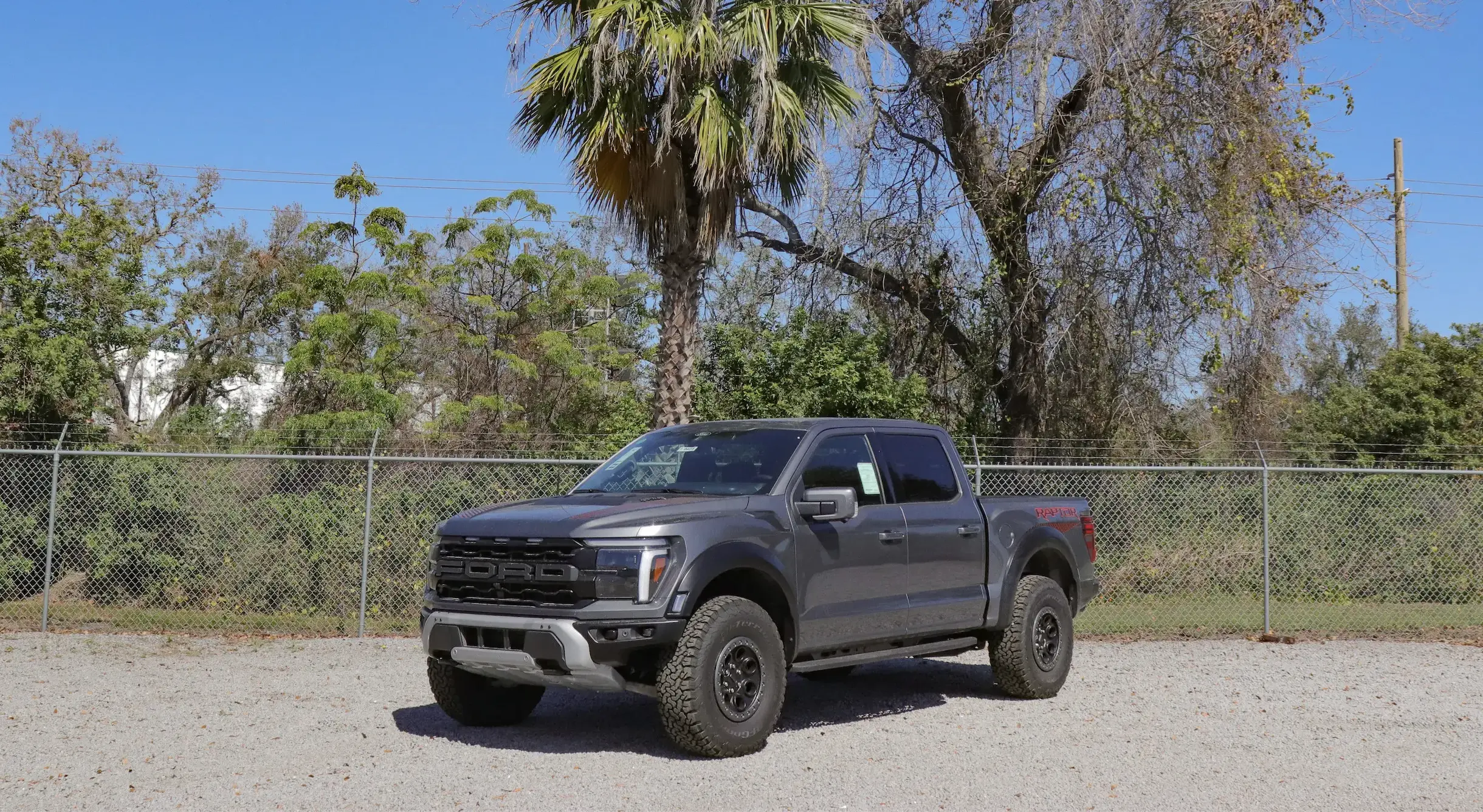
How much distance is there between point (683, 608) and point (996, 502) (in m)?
3.23

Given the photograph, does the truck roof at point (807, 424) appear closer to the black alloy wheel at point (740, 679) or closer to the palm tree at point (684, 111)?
the black alloy wheel at point (740, 679)

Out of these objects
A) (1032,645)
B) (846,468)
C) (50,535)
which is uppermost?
(846,468)

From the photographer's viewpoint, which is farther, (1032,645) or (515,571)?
(1032,645)

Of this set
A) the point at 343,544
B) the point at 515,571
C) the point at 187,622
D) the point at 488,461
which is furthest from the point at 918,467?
the point at 187,622

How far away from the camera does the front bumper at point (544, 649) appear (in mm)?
6586

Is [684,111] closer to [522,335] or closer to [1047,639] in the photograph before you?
[1047,639]

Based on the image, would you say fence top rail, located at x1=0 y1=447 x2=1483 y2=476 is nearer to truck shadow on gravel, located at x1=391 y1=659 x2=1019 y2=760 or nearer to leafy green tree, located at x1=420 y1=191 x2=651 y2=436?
truck shadow on gravel, located at x1=391 y1=659 x2=1019 y2=760

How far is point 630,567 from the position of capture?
6684 mm

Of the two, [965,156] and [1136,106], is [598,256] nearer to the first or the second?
[965,156]

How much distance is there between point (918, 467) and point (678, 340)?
18.5ft

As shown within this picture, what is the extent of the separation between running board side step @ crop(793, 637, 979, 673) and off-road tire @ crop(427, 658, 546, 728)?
1634 mm

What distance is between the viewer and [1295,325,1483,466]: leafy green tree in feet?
65.6

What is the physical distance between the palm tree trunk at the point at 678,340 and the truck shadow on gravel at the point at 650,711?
4176 mm

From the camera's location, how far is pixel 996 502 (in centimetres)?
913
